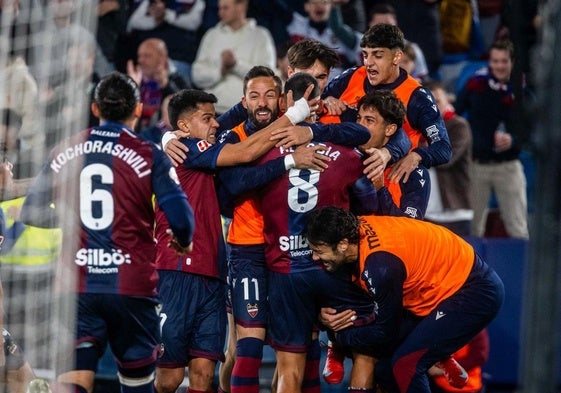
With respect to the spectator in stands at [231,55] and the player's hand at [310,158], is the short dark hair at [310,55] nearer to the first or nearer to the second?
the player's hand at [310,158]

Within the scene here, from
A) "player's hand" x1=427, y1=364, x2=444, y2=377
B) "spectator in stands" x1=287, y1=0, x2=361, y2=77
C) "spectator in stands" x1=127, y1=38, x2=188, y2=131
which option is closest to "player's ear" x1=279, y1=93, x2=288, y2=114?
"player's hand" x1=427, y1=364, x2=444, y2=377

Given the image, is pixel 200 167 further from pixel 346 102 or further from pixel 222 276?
pixel 346 102

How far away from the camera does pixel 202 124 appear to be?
24.1 feet

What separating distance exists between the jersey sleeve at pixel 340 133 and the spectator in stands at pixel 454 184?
375cm

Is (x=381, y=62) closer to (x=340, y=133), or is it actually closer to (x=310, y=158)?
(x=340, y=133)

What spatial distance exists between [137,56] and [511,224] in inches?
161

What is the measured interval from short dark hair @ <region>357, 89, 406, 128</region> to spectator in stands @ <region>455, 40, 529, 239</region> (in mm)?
3922

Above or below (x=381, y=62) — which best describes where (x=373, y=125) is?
below

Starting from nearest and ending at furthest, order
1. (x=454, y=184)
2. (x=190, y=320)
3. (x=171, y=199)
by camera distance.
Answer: (x=171, y=199) < (x=190, y=320) < (x=454, y=184)

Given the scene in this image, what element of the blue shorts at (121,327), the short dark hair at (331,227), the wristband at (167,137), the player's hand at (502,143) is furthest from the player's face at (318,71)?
the player's hand at (502,143)

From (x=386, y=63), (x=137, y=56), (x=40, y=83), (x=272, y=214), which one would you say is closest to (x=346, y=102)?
(x=386, y=63)

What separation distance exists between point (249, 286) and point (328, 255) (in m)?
0.75

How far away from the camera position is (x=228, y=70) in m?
11.4

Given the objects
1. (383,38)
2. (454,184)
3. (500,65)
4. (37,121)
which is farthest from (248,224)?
(500,65)
